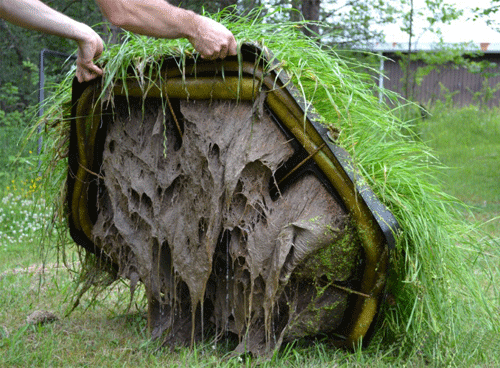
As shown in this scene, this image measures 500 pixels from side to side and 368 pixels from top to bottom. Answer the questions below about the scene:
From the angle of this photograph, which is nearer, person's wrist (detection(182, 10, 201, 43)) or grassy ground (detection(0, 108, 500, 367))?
person's wrist (detection(182, 10, 201, 43))

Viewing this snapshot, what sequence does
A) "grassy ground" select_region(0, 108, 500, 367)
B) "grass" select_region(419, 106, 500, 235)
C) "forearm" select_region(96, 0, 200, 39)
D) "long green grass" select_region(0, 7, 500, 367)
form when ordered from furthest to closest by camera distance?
"grass" select_region(419, 106, 500, 235), "grassy ground" select_region(0, 108, 500, 367), "long green grass" select_region(0, 7, 500, 367), "forearm" select_region(96, 0, 200, 39)

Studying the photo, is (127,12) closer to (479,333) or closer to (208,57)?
(208,57)

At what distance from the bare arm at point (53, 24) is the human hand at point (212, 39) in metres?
0.51

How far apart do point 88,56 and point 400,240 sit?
4.81 feet

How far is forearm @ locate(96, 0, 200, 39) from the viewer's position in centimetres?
210

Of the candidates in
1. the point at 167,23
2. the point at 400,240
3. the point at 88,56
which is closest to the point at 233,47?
the point at 167,23

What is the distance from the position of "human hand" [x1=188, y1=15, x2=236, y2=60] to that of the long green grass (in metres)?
0.10

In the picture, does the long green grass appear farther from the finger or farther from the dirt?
the dirt

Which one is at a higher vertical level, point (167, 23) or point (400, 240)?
point (167, 23)

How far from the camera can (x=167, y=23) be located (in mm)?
2145

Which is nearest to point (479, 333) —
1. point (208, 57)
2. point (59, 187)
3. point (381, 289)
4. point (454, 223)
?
point (454, 223)

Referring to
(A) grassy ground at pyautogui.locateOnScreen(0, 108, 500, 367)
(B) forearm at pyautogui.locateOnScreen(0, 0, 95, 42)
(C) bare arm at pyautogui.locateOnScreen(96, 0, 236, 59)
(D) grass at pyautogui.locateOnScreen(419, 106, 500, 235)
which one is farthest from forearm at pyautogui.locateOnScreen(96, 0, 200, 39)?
(D) grass at pyautogui.locateOnScreen(419, 106, 500, 235)

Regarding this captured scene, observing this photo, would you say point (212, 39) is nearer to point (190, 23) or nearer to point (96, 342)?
point (190, 23)

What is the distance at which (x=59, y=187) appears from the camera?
302 cm
